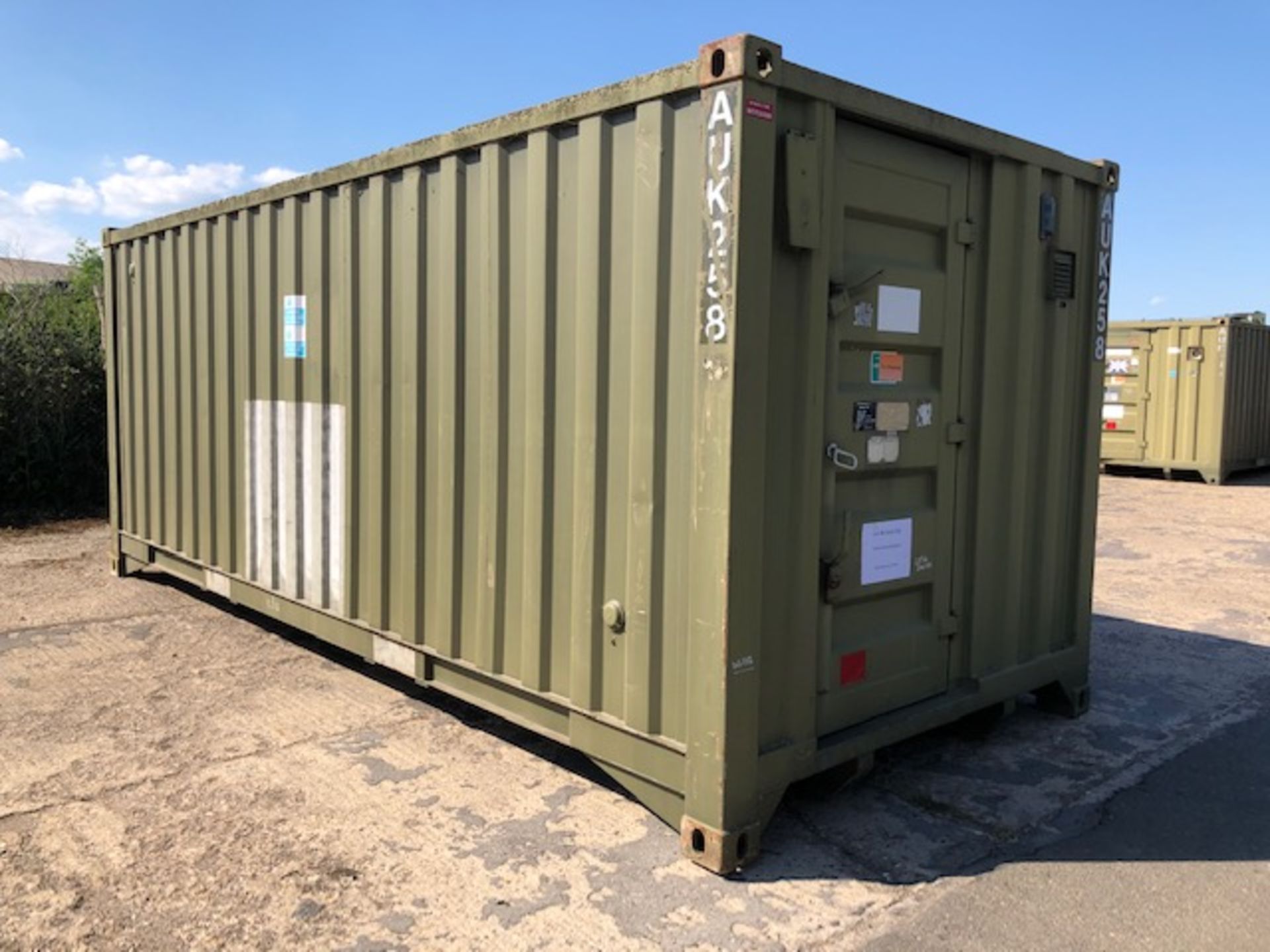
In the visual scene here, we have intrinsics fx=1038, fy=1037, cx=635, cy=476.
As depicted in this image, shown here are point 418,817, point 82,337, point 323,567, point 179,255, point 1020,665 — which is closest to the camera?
point 418,817

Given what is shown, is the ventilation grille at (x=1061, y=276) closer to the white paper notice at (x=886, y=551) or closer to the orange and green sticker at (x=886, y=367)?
the orange and green sticker at (x=886, y=367)

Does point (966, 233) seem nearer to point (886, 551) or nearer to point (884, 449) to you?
point (884, 449)

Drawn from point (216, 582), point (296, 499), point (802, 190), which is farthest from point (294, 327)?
point (802, 190)

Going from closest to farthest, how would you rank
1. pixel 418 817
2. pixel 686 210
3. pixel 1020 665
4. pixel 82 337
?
pixel 686 210, pixel 418 817, pixel 1020 665, pixel 82 337

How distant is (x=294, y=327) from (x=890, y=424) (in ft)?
11.5

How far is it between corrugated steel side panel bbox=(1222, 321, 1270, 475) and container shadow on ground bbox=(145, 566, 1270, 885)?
41.5 feet

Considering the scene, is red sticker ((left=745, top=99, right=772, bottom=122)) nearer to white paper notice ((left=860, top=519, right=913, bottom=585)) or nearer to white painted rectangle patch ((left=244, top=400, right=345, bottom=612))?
white paper notice ((left=860, top=519, right=913, bottom=585))

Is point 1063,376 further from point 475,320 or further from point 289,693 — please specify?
point 289,693

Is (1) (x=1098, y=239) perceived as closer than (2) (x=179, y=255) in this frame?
Yes

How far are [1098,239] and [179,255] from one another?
577 centimetres

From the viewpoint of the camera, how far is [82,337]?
42.1 feet

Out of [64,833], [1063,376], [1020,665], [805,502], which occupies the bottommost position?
[64,833]

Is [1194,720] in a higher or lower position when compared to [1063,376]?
lower

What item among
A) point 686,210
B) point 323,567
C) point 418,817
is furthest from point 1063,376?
point 323,567
